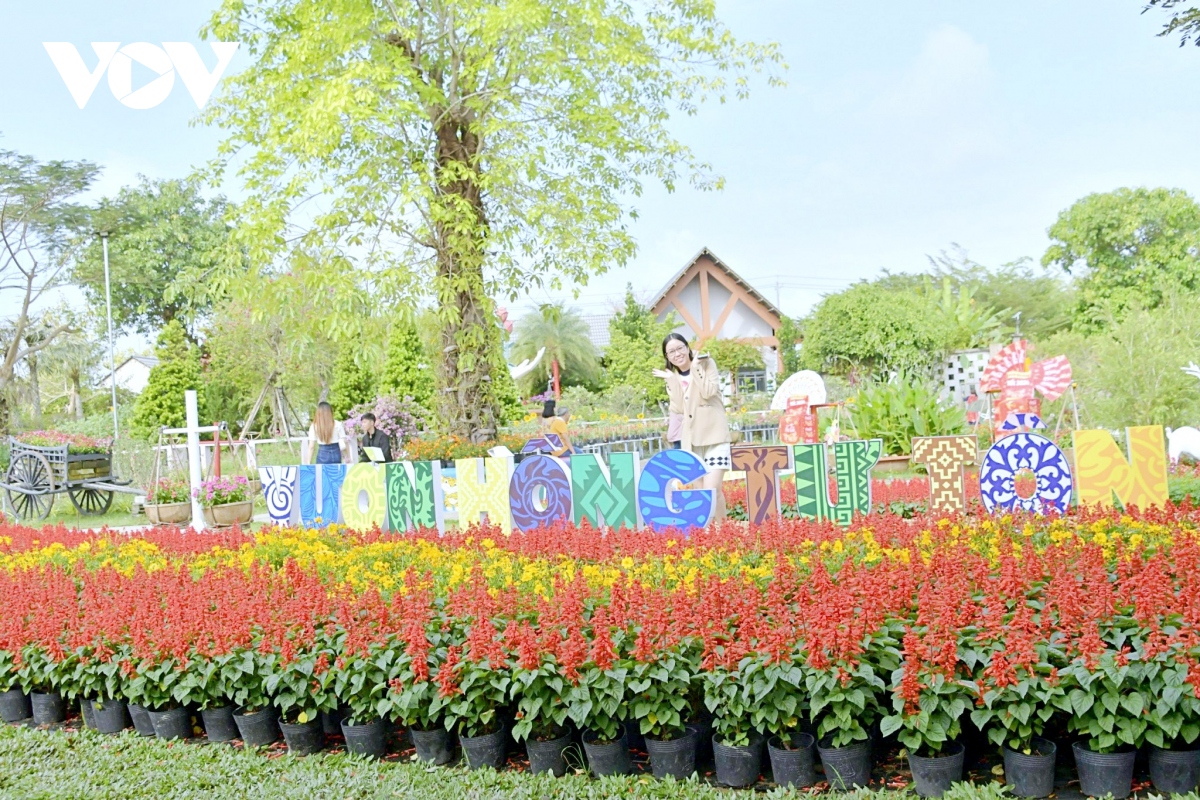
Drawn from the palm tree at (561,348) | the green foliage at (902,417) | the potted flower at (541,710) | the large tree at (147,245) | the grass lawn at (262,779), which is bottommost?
the grass lawn at (262,779)

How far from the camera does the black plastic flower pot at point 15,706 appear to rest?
5285 mm

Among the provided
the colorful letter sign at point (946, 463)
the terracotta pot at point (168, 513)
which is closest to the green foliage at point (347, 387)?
the terracotta pot at point (168, 513)

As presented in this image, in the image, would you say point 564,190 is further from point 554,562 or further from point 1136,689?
point 1136,689

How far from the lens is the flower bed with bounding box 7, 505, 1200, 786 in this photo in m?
3.41

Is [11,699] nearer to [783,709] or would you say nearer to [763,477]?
[783,709]

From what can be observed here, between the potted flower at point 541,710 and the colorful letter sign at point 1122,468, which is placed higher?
the colorful letter sign at point 1122,468

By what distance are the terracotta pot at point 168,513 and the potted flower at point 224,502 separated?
729 mm

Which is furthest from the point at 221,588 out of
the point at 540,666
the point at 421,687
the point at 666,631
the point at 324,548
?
the point at 666,631

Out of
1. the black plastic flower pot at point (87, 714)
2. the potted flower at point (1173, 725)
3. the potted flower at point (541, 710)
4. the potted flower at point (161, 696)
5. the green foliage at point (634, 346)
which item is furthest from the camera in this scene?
the green foliage at point (634, 346)

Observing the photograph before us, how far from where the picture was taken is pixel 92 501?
50.6 feet

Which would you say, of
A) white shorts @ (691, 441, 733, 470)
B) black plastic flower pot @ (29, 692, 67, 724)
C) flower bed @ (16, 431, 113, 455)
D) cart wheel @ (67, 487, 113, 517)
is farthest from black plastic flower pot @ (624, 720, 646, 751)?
cart wheel @ (67, 487, 113, 517)

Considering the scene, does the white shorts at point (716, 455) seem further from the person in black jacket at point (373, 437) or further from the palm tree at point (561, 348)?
the palm tree at point (561, 348)

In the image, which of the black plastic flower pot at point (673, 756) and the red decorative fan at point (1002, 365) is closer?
the black plastic flower pot at point (673, 756)

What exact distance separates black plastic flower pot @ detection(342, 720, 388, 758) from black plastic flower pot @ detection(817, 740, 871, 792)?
1877mm
